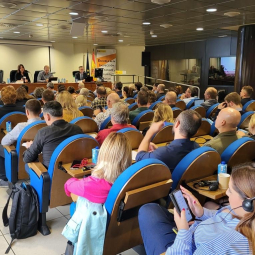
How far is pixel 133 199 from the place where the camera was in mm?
1746

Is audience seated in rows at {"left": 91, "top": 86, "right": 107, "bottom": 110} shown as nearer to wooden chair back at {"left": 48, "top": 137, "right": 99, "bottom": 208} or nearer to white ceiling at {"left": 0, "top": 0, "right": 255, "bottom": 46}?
white ceiling at {"left": 0, "top": 0, "right": 255, "bottom": 46}

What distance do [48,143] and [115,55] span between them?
15.9 metres

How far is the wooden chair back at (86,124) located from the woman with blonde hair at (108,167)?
5.82ft

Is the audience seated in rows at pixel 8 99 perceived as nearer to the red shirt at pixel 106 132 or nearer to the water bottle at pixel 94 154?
the red shirt at pixel 106 132

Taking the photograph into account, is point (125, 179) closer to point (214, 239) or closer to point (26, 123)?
point (214, 239)

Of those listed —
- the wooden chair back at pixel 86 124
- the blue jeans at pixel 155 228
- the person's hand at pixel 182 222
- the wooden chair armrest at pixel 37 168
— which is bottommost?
the blue jeans at pixel 155 228

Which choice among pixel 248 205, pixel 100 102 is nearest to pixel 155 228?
pixel 248 205

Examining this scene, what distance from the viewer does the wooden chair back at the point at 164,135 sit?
3.48 m

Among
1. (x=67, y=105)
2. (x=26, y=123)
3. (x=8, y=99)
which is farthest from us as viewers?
(x=8, y=99)

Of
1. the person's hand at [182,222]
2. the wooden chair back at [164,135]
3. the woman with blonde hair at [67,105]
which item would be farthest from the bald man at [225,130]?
the woman with blonde hair at [67,105]

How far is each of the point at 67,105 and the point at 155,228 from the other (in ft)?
9.10

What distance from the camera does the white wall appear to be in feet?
46.4

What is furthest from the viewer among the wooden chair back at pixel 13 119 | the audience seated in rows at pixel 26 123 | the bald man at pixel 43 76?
the bald man at pixel 43 76

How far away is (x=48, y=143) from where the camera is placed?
275 cm
